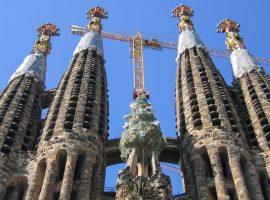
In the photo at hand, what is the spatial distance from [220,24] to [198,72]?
56.3 ft

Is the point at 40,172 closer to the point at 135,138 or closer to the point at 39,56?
the point at 135,138

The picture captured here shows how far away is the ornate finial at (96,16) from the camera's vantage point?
63625mm

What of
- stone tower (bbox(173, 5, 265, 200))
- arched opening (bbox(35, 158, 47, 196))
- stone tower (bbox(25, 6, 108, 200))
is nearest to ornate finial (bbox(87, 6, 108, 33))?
stone tower (bbox(25, 6, 108, 200))

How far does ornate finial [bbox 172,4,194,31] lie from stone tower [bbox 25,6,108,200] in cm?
1501

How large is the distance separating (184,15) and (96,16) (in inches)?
328

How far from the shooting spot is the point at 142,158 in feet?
112

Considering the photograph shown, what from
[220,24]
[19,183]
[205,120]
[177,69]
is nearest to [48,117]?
[19,183]

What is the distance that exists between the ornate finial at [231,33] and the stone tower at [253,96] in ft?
1.39

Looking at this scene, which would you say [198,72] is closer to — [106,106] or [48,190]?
[106,106]

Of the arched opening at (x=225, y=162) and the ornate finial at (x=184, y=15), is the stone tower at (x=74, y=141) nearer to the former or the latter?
the arched opening at (x=225, y=162)

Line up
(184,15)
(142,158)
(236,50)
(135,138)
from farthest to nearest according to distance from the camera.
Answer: (184,15) → (236,50) → (135,138) → (142,158)

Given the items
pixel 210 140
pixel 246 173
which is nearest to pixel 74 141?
pixel 210 140

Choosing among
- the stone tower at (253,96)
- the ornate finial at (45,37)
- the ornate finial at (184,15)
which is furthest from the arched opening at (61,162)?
the ornate finial at (184,15)

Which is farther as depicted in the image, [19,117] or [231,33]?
[231,33]
